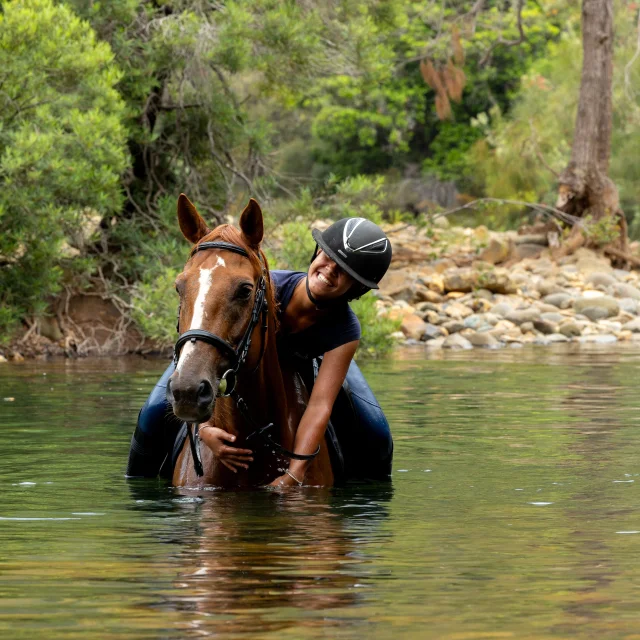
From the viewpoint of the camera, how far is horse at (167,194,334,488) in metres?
5.46

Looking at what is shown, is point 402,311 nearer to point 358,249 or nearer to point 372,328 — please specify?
point 372,328

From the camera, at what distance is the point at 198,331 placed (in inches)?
217

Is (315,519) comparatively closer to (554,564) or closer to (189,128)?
(554,564)

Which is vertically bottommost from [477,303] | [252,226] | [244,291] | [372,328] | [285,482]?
[477,303]

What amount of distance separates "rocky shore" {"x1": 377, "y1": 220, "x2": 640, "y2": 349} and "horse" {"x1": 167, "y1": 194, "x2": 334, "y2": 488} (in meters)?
14.8

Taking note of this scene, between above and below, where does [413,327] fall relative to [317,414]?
below

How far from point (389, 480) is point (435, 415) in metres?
3.86

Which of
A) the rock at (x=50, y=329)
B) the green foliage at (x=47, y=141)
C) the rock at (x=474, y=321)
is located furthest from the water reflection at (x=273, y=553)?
the rock at (x=474, y=321)

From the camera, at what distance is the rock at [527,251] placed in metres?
30.2

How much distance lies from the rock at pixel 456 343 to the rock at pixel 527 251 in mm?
8060

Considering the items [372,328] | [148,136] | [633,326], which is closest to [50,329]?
[148,136]

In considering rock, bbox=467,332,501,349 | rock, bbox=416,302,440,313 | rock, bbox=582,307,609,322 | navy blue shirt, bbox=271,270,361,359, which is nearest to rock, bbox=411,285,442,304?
→ rock, bbox=416,302,440,313

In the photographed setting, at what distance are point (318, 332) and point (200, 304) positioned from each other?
3.31ft

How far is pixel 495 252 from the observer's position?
29.7m
